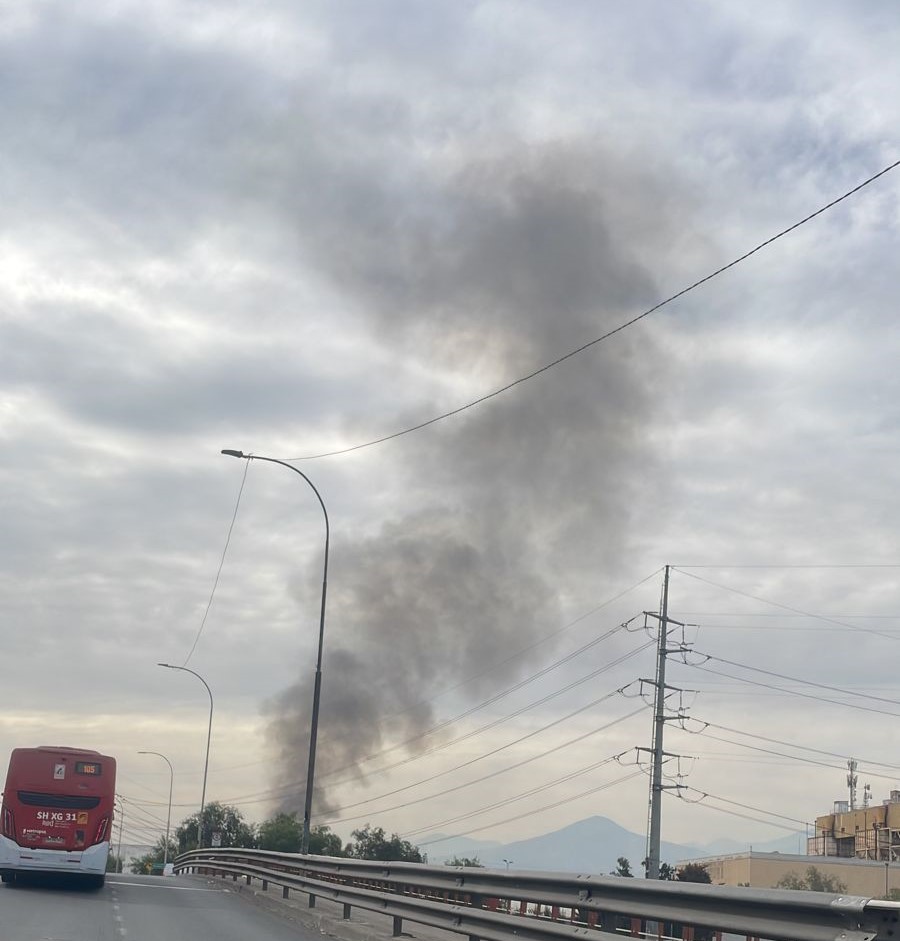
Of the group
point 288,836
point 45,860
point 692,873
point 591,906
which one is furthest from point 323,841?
point 591,906

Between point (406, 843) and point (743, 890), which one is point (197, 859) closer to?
point (743, 890)

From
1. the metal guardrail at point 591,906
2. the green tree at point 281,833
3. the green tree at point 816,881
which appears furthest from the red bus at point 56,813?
the green tree at point 281,833

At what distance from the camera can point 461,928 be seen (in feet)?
43.1

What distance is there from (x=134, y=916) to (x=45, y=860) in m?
7.82

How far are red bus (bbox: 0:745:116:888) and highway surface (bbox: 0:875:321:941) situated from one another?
685 millimetres

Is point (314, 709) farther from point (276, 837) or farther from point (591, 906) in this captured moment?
point (276, 837)

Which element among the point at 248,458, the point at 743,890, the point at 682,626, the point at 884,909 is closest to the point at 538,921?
the point at 743,890

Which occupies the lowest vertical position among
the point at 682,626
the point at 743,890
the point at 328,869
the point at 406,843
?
the point at 406,843

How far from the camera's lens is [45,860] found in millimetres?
27406

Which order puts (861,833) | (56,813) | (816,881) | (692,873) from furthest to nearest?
(861,833) → (692,873) → (816,881) → (56,813)

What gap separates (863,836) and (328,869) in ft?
253

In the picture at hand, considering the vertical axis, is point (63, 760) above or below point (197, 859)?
above

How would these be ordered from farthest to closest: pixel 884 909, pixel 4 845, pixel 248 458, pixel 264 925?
pixel 248 458 < pixel 4 845 < pixel 264 925 < pixel 884 909

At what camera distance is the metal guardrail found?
695 centimetres
